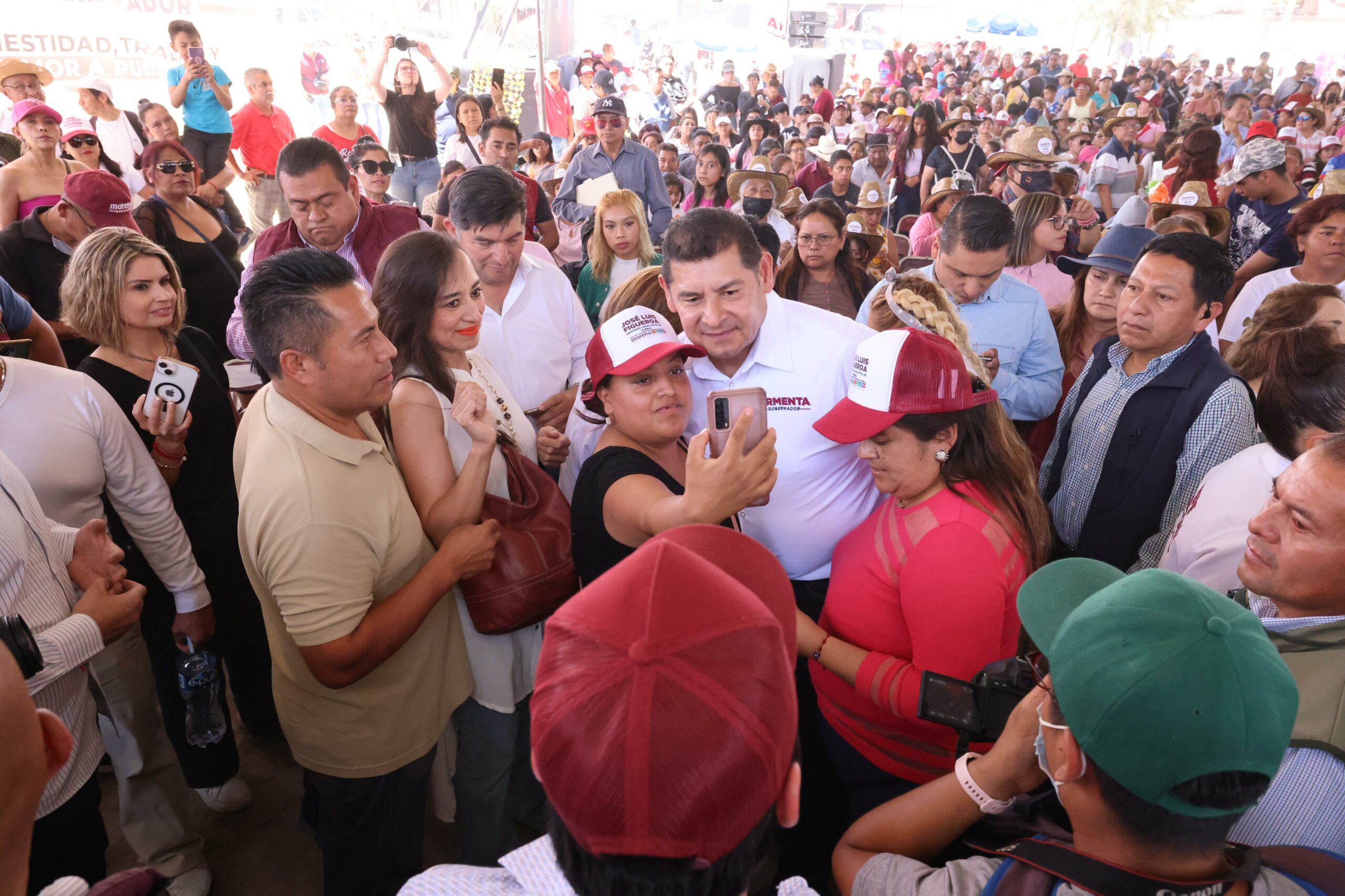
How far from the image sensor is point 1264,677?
0.97 metres

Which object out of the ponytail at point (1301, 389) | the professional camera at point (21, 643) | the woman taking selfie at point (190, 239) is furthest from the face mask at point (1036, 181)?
the professional camera at point (21, 643)

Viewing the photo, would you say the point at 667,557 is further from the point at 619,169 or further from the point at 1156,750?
the point at 619,169

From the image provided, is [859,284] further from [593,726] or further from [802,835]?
[593,726]

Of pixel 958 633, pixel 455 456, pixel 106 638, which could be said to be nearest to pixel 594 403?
pixel 455 456

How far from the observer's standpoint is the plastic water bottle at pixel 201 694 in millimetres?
2297

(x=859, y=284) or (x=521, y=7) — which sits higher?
(x=521, y=7)

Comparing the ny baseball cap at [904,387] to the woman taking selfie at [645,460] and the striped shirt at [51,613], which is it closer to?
the woman taking selfie at [645,460]

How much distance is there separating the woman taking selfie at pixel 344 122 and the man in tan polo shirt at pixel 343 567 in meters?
6.09

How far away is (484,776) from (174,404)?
4.81 ft

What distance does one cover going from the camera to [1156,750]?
970mm

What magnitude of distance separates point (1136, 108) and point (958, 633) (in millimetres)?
14080

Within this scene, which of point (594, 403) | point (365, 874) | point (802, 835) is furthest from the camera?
point (802, 835)

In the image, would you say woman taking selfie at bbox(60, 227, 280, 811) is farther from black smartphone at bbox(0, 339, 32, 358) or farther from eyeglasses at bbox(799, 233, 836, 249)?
eyeglasses at bbox(799, 233, 836, 249)

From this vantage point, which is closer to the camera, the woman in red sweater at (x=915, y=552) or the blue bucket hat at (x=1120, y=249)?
the woman in red sweater at (x=915, y=552)
